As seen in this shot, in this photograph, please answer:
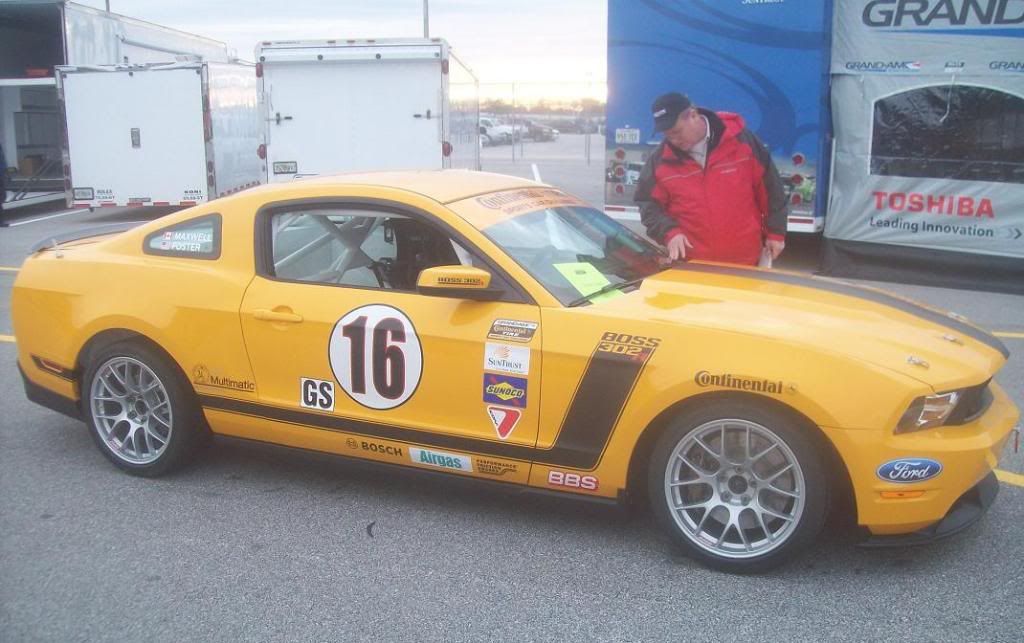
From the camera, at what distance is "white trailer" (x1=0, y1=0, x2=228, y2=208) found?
15844mm

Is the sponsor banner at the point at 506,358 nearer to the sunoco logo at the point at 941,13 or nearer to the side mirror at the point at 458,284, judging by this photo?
the side mirror at the point at 458,284

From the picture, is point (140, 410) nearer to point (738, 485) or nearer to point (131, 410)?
point (131, 410)

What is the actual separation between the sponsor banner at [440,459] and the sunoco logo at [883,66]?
26.0 ft

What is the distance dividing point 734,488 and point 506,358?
995 millimetres

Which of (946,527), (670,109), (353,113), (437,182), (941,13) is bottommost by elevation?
(946,527)

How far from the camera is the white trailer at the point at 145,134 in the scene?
1523 centimetres

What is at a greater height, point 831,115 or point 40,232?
point 831,115

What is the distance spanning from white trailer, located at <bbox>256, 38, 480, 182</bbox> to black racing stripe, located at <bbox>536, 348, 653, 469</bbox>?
30.5ft

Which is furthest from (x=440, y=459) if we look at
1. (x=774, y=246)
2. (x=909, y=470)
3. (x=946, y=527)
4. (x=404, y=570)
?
(x=774, y=246)

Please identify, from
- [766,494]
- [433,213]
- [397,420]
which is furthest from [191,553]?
[766,494]

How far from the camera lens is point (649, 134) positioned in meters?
11.1

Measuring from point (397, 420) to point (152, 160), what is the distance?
42.1 ft

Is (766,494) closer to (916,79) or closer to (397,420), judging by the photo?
(397,420)

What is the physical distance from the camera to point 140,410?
15.6 feet
